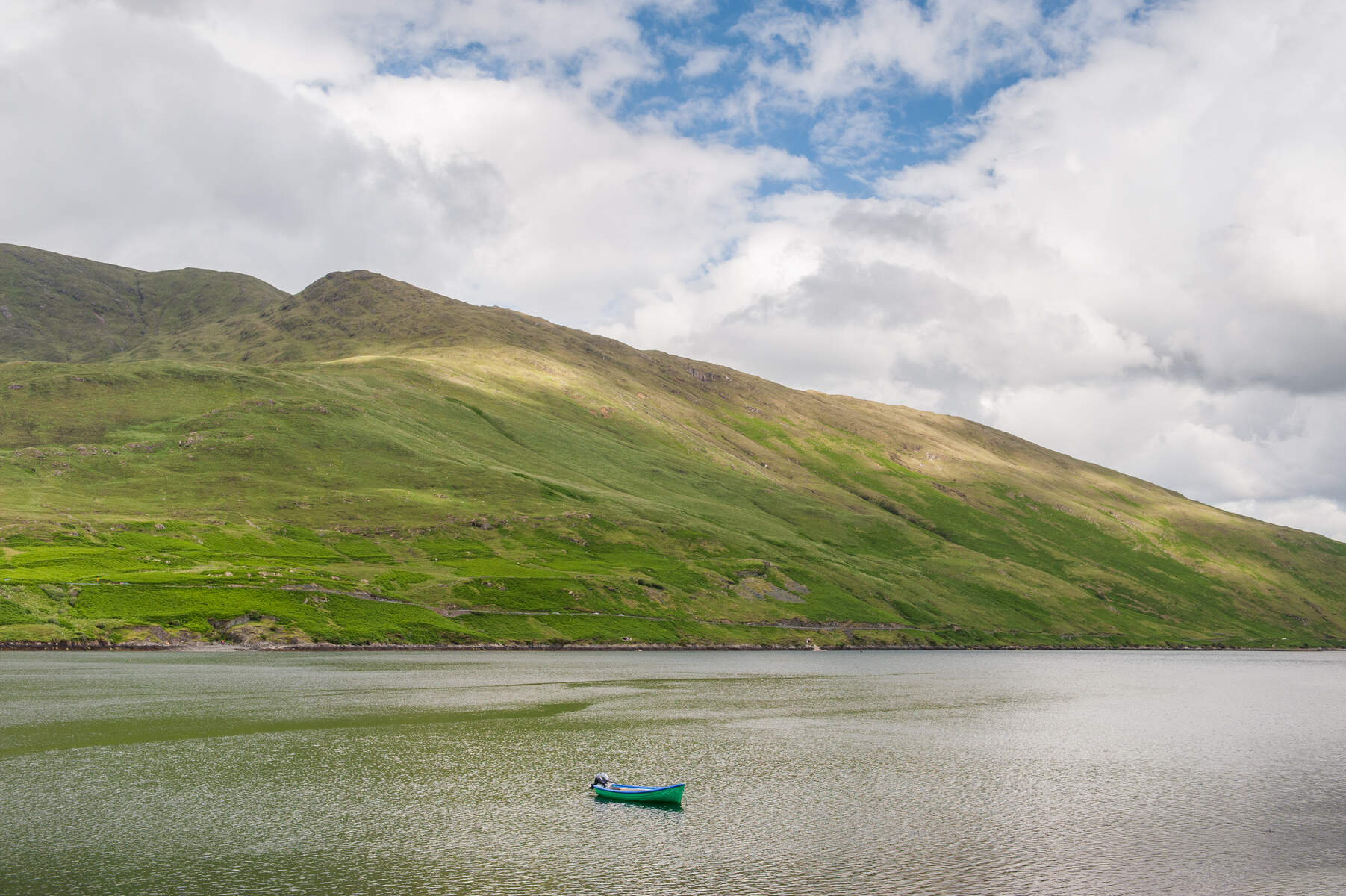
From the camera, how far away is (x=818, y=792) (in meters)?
62.1

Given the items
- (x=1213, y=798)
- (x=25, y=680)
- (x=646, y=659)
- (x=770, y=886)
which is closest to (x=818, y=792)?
(x=770, y=886)

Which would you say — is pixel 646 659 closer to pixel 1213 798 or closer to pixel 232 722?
pixel 232 722

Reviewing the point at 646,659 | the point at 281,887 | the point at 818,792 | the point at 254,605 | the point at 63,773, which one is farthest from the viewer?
the point at 646,659

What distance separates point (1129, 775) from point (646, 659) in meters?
116

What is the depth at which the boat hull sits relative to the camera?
5609cm

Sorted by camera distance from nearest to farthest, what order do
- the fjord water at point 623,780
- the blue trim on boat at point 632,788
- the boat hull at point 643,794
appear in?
the fjord water at point 623,780 → the boat hull at point 643,794 → the blue trim on boat at point 632,788

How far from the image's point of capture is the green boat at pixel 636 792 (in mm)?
56125

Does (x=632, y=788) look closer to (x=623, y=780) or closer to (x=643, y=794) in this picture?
(x=643, y=794)

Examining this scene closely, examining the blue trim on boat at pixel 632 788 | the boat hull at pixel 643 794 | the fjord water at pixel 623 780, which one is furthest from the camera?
the blue trim on boat at pixel 632 788

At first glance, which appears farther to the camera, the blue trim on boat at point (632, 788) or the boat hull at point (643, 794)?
the blue trim on boat at point (632, 788)

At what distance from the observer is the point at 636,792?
56.9 meters

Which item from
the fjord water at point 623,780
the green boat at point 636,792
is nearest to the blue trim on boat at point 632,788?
the green boat at point 636,792

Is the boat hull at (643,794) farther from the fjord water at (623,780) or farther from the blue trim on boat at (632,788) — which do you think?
the fjord water at (623,780)

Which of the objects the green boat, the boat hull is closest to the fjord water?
the green boat
